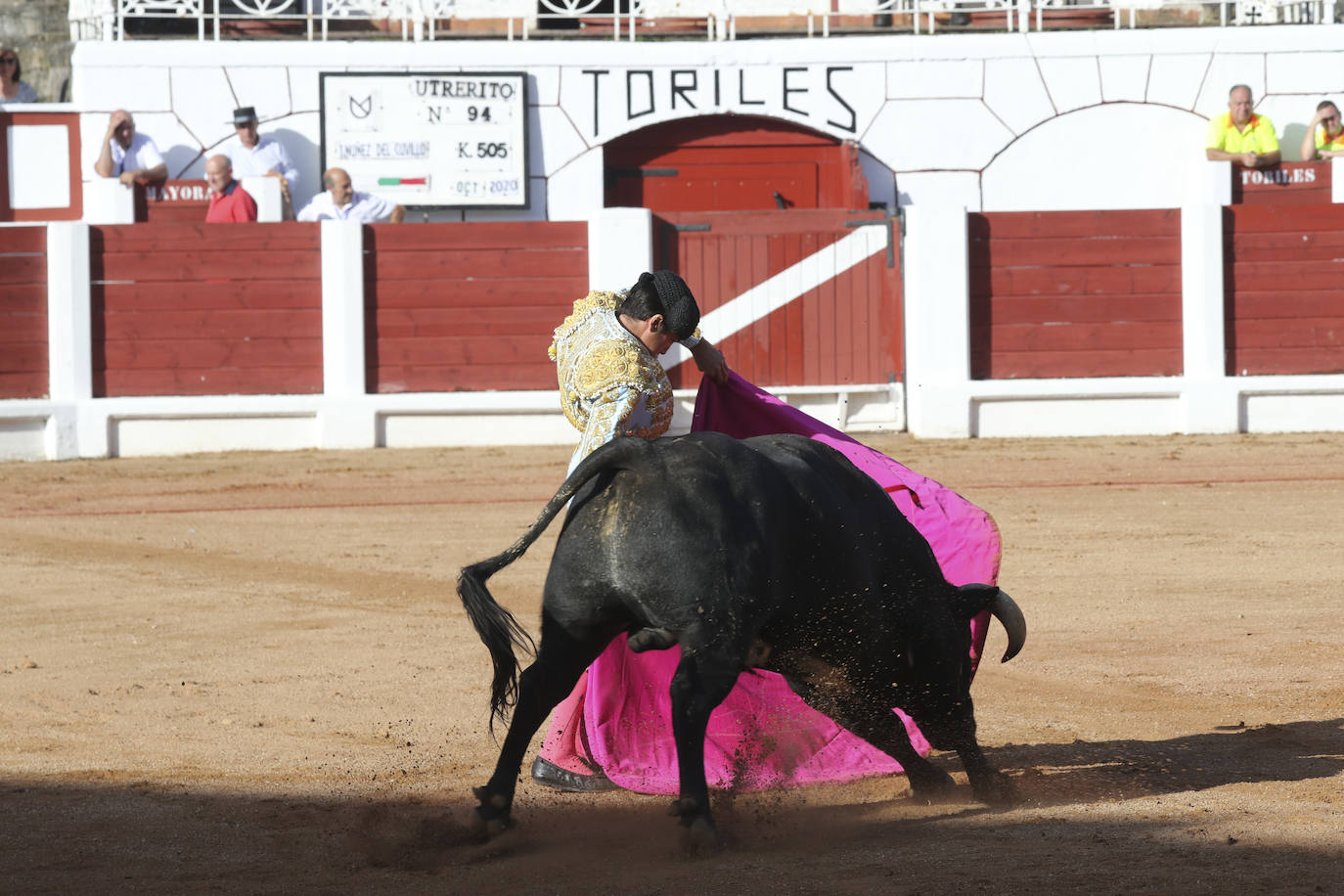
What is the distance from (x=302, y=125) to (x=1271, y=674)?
8.02 metres

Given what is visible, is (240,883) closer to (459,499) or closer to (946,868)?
(946,868)

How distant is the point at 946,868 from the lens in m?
2.55

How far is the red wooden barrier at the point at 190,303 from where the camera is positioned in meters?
9.52

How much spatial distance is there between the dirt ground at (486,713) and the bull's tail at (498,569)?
0.28 metres

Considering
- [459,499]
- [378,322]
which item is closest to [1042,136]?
[378,322]

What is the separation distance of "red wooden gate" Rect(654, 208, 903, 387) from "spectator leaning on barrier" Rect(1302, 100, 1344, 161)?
9.40 feet

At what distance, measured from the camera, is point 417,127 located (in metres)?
10.7

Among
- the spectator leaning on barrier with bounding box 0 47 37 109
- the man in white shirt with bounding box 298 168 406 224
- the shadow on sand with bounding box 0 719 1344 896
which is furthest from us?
the spectator leaning on barrier with bounding box 0 47 37 109

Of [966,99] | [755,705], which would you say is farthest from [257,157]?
[755,705]

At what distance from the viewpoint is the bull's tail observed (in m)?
2.73

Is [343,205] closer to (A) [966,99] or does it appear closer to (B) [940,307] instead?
(B) [940,307]

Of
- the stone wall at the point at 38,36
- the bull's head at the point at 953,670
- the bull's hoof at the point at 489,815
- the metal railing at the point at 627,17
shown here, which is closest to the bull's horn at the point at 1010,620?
the bull's head at the point at 953,670

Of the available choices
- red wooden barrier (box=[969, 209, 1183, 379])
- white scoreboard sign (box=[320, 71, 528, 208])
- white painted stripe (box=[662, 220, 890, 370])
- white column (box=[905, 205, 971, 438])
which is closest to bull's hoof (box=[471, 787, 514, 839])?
white painted stripe (box=[662, 220, 890, 370])

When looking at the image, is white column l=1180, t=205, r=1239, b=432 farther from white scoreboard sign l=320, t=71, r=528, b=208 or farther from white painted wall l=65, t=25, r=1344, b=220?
white scoreboard sign l=320, t=71, r=528, b=208
